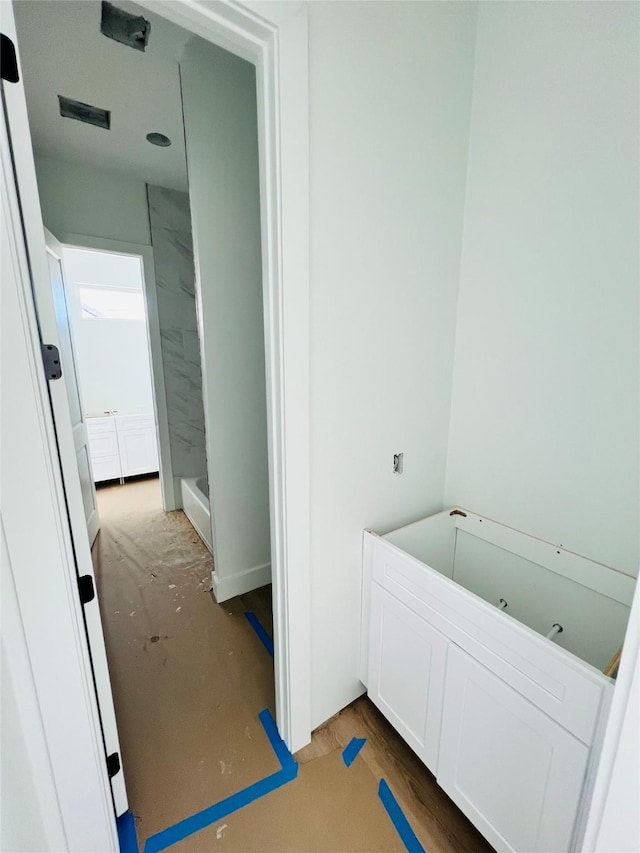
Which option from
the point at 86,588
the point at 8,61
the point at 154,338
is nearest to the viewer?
the point at 8,61

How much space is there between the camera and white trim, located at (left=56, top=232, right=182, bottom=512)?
2.71 m

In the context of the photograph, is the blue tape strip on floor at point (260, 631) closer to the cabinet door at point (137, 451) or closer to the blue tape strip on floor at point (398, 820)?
the blue tape strip on floor at point (398, 820)

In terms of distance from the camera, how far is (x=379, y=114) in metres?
1.14

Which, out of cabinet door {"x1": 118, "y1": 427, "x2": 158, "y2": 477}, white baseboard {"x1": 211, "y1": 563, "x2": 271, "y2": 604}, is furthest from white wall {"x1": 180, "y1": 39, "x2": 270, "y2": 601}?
cabinet door {"x1": 118, "y1": 427, "x2": 158, "y2": 477}

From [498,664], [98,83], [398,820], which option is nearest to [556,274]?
[498,664]

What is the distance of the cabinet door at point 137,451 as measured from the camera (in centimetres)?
404

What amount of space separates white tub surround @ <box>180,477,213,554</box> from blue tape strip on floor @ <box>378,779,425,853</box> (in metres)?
1.72

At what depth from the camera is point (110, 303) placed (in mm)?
4246

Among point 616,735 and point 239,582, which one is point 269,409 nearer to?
point 616,735

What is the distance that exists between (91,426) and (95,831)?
363 cm

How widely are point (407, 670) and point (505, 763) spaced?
14.1 inches

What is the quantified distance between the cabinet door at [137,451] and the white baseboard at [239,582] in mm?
2336

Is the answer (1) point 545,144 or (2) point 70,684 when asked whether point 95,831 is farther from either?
(1) point 545,144

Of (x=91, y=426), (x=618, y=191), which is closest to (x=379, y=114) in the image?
(x=618, y=191)
